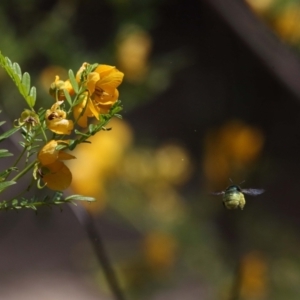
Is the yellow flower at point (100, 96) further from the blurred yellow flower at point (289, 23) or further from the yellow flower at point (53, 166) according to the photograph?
the blurred yellow flower at point (289, 23)

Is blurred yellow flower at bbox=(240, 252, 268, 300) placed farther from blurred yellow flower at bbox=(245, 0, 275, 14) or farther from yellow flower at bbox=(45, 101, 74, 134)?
yellow flower at bbox=(45, 101, 74, 134)

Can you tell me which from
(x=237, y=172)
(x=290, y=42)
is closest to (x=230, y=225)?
(x=237, y=172)

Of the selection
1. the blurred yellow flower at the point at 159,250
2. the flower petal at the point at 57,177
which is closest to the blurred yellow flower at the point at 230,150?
the blurred yellow flower at the point at 159,250

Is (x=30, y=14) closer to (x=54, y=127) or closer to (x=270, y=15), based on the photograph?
(x=270, y=15)

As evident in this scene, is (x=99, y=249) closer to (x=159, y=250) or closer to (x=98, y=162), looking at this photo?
(x=159, y=250)

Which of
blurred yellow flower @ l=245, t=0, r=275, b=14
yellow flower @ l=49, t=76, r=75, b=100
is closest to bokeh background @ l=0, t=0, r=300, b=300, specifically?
blurred yellow flower @ l=245, t=0, r=275, b=14

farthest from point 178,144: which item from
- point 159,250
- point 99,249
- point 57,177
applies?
point 57,177
